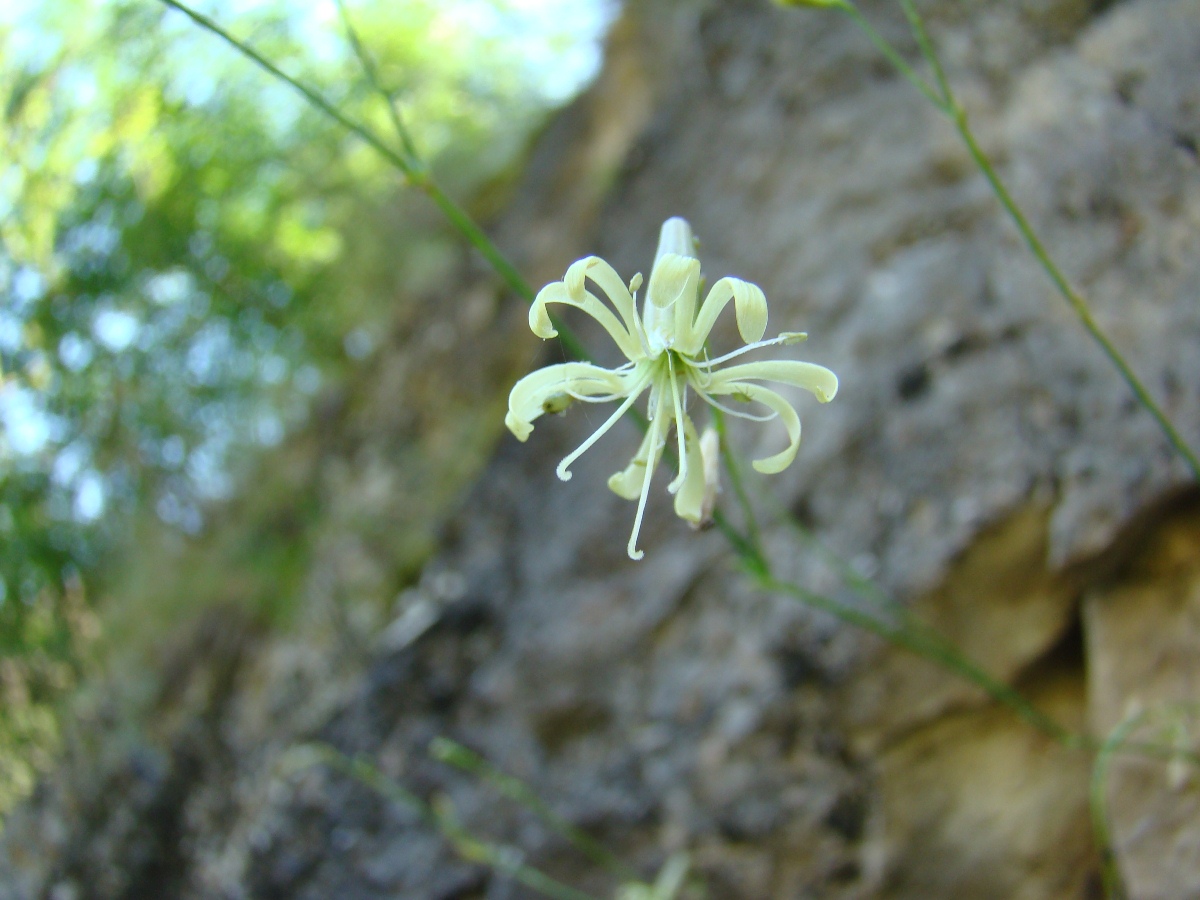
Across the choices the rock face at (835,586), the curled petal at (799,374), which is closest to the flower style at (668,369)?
the curled petal at (799,374)

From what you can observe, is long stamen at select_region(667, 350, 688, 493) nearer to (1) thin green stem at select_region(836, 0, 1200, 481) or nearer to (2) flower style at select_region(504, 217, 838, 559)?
(2) flower style at select_region(504, 217, 838, 559)

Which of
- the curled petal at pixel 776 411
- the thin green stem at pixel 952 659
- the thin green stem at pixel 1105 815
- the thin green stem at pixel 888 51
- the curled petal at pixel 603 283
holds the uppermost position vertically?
the thin green stem at pixel 888 51

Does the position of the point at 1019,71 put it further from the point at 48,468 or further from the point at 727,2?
the point at 48,468

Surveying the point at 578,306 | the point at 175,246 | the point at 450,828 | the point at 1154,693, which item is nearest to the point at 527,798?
the point at 450,828

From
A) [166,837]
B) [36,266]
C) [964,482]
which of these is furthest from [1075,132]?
[166,837]

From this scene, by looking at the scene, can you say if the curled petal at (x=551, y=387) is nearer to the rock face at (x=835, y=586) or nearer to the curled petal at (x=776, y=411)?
the curled petal at (x=776, y=411)

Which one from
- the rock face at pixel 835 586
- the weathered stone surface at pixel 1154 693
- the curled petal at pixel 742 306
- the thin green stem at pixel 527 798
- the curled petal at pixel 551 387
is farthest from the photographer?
the thin green stem at pixel 527 798
